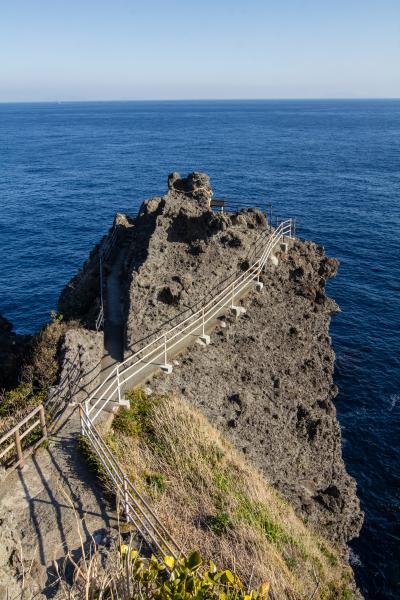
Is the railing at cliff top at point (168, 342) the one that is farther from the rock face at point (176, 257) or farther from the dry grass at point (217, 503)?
the dry grass at point (217, 503)

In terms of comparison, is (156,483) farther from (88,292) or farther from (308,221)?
(308,221)

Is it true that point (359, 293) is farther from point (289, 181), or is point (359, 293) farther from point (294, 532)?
point (289, 181)

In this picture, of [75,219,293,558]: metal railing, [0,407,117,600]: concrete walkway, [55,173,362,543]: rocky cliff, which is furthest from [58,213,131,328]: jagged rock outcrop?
[0,407,117,600]: concrete walkway

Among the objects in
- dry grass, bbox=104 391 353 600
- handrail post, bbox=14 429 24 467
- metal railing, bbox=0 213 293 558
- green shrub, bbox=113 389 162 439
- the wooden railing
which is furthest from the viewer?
green shrub, bbox=113 389 162 439

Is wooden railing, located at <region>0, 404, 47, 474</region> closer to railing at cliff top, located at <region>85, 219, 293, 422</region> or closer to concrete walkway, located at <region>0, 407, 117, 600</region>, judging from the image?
concrete walkway, located at <region>0, 407, 117, 600</region>

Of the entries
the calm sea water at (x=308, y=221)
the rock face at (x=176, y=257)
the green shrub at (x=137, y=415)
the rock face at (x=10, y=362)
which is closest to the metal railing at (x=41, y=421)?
the green shrub at (x=137, y=415)

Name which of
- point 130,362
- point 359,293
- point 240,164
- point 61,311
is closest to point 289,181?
point 240,164
